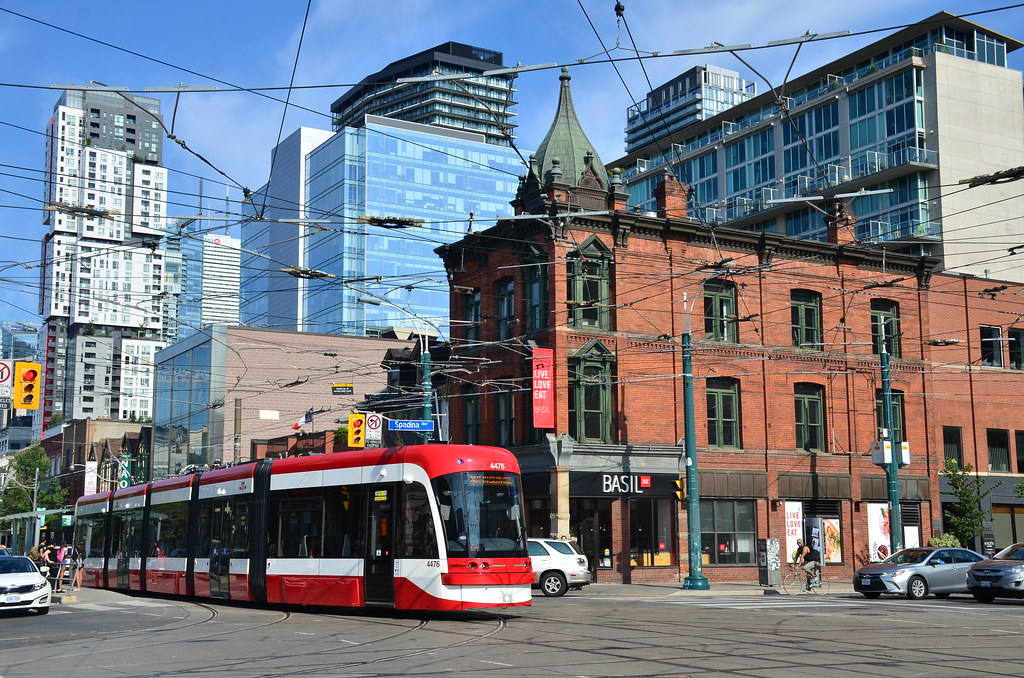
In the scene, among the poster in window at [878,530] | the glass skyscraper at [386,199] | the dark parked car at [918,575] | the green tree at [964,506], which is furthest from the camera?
the glass skyscraper at [386,199]

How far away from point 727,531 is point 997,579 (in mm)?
16330

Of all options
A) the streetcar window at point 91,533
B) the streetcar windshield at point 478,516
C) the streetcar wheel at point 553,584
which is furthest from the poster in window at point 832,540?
the streetcar window at point 91,533

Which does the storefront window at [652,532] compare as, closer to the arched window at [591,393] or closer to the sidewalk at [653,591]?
the sidewalk at [653,591]

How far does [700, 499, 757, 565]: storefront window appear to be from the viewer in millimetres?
40938

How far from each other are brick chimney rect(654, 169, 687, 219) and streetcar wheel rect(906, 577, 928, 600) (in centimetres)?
1781

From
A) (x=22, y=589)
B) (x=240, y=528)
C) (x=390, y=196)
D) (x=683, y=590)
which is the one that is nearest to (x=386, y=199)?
(x=390, y=196)

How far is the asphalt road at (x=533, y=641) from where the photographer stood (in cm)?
1334

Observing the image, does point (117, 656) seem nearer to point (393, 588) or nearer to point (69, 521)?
point (393, 588)

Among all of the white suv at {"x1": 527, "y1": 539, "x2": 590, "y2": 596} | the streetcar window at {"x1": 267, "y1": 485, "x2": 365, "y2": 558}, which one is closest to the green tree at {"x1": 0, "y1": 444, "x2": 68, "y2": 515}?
the white suv at {"x1": 527, "y1": 539, "x2": 590, "y2": 596}

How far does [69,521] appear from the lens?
67.0 meters

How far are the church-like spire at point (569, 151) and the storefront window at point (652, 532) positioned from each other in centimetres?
1195

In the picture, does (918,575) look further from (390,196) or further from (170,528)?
(390,196)

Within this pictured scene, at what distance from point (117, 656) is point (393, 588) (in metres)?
6.53

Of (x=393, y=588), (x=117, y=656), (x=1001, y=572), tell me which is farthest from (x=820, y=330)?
(x=117, y=656)
